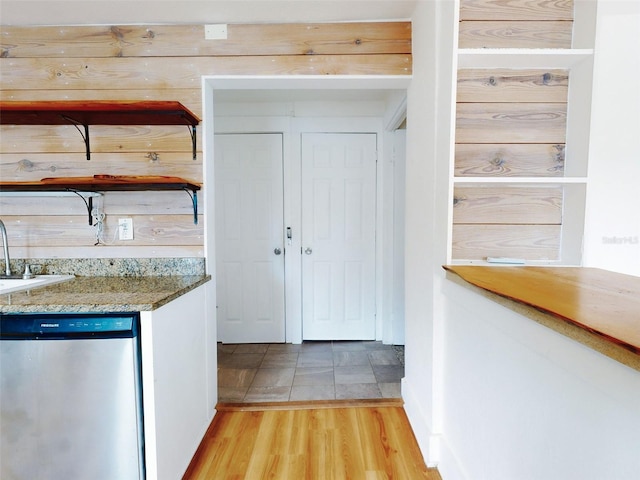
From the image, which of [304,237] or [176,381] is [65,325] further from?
[304,237]

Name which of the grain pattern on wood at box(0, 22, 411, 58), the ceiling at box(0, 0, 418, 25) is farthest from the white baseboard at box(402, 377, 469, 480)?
the ceiling at box(0, 0, 418, 25)

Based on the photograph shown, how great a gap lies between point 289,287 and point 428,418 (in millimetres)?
1615

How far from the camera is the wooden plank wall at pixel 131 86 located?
1.67 meters

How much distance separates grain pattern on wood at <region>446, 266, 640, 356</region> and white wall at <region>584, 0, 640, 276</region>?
0.31 m

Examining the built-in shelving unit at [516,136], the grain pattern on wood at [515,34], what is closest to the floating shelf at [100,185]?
the built-in shelving unit at [516,136]

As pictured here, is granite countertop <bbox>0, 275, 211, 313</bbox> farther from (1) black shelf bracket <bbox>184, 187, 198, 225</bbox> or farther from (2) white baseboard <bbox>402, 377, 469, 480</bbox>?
(2) white baseboard <bbox>402, 377, 469, 480</bbox>

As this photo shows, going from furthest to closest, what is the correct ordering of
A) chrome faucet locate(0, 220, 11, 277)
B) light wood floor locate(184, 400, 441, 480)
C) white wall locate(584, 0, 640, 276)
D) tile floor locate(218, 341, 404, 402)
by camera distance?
tile floor locate(218, 341, 404, 402) → chrome faucet locate(0, 220, 11, 277) → light wood floor locate(184, 400, 441, 480) → white wall locate(584, 0, 640, 276)

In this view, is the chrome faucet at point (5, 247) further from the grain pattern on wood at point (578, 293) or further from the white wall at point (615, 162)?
the white wall at point (615, 162)

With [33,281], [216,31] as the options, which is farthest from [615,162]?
[33,281]

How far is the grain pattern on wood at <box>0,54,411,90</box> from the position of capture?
167 centimetres

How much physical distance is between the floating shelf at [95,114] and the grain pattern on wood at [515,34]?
1356mm

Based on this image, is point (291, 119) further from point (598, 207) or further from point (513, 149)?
point (598, 207)

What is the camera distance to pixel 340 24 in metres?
1.68

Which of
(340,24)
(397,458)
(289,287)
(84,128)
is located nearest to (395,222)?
(289,287)
